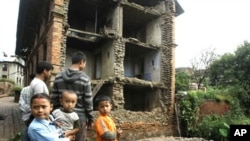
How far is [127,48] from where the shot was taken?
17156 millimetres

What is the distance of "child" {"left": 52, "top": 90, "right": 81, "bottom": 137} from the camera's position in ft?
13.8

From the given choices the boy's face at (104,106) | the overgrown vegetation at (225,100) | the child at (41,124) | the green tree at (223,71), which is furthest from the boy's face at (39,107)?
the green tree at (223,71)

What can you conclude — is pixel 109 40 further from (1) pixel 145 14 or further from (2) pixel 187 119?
(2) pixel 187 119

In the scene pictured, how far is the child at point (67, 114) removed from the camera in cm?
420

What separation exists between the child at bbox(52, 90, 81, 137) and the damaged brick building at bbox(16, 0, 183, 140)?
812 cm

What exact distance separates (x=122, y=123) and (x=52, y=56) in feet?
14.3

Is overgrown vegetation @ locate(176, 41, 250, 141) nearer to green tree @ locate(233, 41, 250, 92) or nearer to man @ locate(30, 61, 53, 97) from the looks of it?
green tree @ locate(233, 41, 250, 92)

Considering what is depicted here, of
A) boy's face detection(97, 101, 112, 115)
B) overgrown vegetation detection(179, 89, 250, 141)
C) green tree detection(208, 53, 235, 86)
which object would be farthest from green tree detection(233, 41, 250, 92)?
boy's face detection(97, 101, 112, 115)

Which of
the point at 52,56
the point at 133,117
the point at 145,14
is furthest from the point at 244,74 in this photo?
the point at 52,56

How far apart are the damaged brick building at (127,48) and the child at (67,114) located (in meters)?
8.12

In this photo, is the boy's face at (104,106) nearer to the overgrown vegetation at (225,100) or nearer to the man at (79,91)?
the man at (79,91)

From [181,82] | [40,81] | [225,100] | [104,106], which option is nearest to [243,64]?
[181,82]

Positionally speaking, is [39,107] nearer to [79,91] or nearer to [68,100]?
[68,100]

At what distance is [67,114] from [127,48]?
1304 cm
